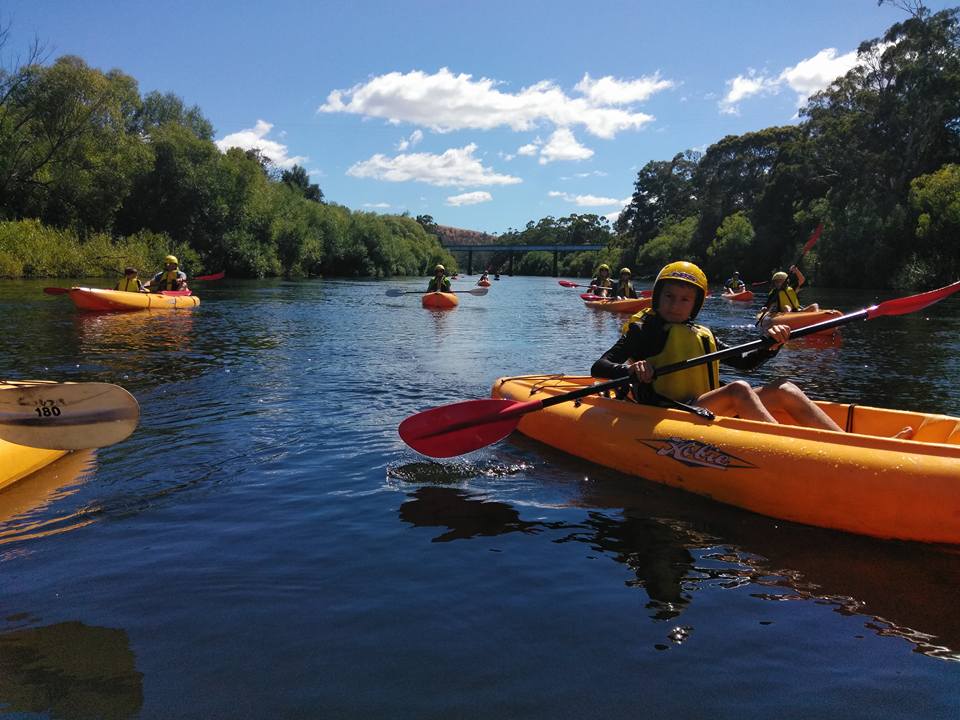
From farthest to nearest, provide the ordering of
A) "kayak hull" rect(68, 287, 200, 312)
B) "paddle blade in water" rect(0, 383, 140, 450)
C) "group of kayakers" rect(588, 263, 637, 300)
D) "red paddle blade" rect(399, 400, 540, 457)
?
"group of kayakers" rect(588, 263, 637, 300) → "kayak hull" rect(68, 287, 200, 312) → "red paddle blade" rect(399, 400, 540, 457) → "paddle blade in water" rect(0, 383, 140, 450)

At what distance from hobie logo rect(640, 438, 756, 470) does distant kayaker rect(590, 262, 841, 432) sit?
0.43m

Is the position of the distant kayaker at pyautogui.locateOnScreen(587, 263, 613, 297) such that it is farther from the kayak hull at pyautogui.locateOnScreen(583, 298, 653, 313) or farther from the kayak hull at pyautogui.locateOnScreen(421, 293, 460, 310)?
the kayak hull at pyautogui.locateOnScreen(421, 293, 460, 310)

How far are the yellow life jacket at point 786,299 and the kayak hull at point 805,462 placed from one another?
32.5ft

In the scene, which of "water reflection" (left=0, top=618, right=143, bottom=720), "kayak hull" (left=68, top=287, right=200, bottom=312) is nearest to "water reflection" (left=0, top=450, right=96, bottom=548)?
"water reflection" (left=0, top=618, right=143, bottom=720)

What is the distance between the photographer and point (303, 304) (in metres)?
21.9

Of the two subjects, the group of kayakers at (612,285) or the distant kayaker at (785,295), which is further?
the group of kayakers at (612,285)

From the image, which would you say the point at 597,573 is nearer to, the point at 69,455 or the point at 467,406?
the point at 467,406

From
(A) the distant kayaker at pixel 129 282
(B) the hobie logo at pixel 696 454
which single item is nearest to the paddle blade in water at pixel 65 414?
(B) the hobie logo at pixel 696 454

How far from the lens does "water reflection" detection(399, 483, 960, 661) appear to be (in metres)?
3.14

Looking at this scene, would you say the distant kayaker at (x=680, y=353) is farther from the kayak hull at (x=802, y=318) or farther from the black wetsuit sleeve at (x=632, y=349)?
the kayak hull at (x=802, y=318)

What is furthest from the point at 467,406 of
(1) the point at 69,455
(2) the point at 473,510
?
(1) the point at 69,455

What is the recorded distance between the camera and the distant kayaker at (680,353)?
4.76m

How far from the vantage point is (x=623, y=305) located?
19.9m

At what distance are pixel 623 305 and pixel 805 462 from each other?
16195 mm
